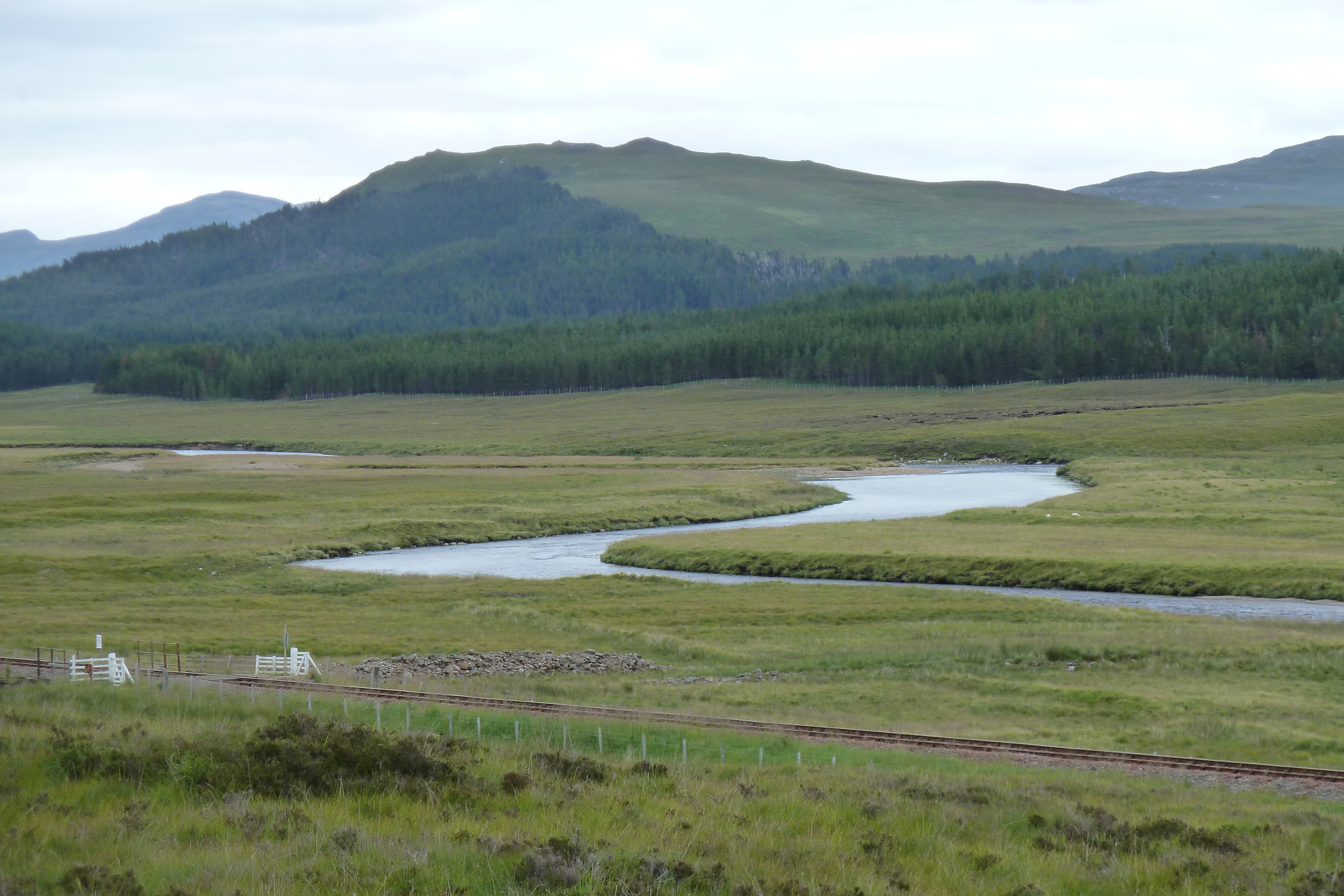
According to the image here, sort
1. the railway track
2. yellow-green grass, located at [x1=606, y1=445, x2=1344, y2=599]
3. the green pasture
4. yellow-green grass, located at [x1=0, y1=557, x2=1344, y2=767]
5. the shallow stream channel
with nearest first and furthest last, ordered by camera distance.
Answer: the railway track, yellow-green grass, located at [x1=0, y1=557, x2=1344, y2=767], the green pasture, the shallow stream channel, yellow-green grass, located at [x1=606, y1=445, x2=1344, y2=599]

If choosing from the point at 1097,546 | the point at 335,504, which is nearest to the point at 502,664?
the point at 1097,546

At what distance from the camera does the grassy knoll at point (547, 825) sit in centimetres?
1149

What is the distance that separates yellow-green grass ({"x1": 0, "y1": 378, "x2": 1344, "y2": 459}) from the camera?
12512 centimetres

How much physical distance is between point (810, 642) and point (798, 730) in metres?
14.4

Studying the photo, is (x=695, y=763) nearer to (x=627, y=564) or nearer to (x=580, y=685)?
(x=580, y=685)

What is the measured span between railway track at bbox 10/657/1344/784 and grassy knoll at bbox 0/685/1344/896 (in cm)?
378

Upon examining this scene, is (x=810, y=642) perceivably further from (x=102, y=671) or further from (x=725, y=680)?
(x=102, y=671)

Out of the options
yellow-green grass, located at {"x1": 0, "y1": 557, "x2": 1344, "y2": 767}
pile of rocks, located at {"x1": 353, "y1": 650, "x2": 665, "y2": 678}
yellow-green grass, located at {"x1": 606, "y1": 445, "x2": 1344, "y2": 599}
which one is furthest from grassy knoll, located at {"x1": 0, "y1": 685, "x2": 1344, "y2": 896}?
yellow-green grass, located at {"x1": 606, "y1": 445, "x2": 1344, "y2": 599}

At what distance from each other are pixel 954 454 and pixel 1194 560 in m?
72.9

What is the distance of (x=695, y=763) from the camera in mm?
21359

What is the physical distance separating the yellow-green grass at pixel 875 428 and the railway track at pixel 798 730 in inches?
3810

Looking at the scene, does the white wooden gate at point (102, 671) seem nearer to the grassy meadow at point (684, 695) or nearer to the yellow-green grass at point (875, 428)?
the grassy meadow at point (684, 695)

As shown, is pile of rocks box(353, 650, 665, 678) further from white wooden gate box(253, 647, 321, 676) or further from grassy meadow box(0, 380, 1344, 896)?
white wooden gate box(253, 647, 321, 676)

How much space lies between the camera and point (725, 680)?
35500mm
